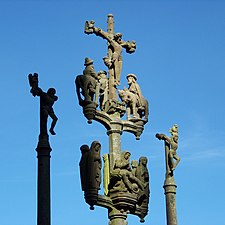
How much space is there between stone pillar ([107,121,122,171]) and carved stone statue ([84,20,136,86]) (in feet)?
4.40

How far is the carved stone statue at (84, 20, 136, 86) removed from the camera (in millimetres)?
25375

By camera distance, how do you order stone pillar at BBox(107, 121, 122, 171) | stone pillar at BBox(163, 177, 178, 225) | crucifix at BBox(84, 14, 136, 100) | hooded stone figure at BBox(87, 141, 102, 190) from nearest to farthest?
1. hooded stone figure at BBox(87, 141, 102, 190)
2. stone pillar at BBox(107, 121, 122, 171)
3. stone pillar at BBox(163, 177, 178, 225)
4. crucifix at BBox(84, 14, 136, 100)

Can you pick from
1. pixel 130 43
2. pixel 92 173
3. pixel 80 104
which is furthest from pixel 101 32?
pixel 92 173

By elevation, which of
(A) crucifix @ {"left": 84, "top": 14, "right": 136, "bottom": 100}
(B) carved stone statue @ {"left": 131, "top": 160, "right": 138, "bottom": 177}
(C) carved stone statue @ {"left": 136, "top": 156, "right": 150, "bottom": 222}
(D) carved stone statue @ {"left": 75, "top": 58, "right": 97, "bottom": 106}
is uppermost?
(A) crucifix @ {"left": 84, "top": 14, "right": 136, "bottom": 100}

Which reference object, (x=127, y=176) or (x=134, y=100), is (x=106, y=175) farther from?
(x=134, y=100)

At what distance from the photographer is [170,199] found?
2527 centimetres

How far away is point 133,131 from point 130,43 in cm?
280

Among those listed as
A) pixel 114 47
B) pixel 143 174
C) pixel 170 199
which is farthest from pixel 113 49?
pixel 170 199

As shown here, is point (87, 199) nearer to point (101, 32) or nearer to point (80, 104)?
point (80, 104)

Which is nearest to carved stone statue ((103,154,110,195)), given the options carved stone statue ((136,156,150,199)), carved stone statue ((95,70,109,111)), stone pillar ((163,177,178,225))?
carved stone statue ((136,156,150,199))

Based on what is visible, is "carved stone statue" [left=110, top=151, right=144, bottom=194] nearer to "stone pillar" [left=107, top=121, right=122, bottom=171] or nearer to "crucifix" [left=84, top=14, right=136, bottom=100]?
"stone pillar" [left=107, top=121, right=122, bottom=171]

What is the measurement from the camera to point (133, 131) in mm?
25000

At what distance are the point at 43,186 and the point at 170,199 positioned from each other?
4721 mm

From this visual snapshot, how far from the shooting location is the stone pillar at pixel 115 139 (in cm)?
2420
